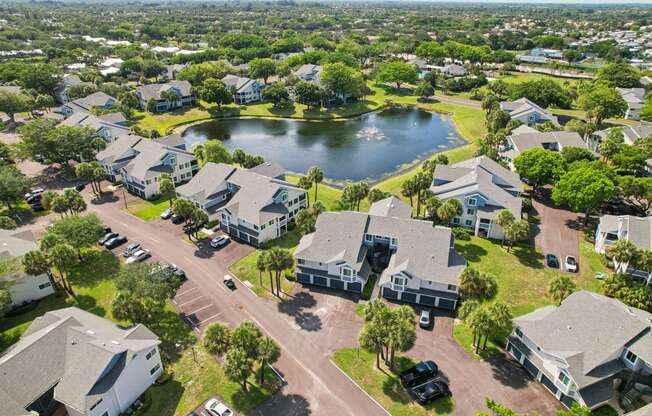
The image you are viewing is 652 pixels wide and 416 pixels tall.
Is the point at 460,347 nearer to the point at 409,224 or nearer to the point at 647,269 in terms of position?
the point at 409,224

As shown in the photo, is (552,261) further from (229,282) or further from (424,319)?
(229,282)

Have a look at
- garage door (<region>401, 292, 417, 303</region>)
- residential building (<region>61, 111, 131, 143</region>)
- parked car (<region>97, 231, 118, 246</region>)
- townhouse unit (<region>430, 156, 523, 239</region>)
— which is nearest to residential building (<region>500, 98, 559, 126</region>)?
townhouse unit (<region>430, 156, 523, 239</region>)

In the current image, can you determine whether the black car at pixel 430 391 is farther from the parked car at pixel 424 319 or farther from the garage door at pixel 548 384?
the garage door at pixel 548 384

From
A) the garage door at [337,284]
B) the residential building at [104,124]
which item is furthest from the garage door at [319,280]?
the residential building at [104,124]

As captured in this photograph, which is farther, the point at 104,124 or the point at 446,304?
the point at 104,124

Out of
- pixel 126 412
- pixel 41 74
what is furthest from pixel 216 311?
pixel 41 74

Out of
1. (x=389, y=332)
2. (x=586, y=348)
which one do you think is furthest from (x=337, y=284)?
(x=586, y=348)

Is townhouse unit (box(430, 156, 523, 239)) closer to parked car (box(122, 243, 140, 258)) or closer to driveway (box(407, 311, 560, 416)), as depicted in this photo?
driveway (box(407, 311, 560, 416))
